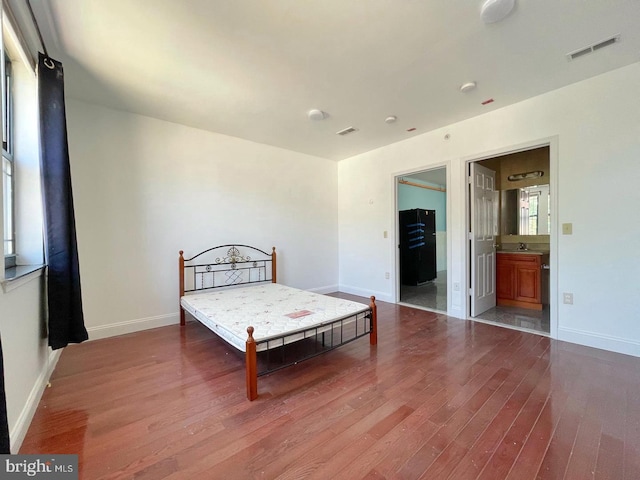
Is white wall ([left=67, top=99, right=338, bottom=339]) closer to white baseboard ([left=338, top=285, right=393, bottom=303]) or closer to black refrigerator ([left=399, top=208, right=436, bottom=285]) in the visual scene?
white baseboard ([left=338, top=285, right=393, bottom=303])

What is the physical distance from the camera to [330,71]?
2.50 m

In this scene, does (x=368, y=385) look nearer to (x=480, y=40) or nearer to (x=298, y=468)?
(x=298, y=468)

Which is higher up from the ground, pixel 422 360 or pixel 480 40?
pixel 480 40

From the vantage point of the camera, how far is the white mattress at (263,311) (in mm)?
2254

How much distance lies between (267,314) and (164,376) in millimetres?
967

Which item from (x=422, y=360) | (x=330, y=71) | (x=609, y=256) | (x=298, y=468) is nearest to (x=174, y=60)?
(x=330, y=71)

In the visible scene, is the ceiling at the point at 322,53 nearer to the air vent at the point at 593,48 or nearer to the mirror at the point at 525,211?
the air vent at the point at 593,48

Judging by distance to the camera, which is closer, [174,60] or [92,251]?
[174,60]

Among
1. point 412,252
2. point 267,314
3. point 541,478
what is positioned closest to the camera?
point 541,478

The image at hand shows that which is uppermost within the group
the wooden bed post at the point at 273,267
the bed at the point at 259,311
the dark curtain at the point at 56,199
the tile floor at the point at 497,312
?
the dark curtain at the point at 56,199

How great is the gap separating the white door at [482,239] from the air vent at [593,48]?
4.82 ft

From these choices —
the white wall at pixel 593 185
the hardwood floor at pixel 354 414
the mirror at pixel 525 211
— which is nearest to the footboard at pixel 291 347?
the hardwood floor at pixel 354 414

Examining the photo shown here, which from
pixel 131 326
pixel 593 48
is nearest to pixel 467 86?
pixel 593 48

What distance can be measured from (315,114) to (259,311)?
7.90ft
